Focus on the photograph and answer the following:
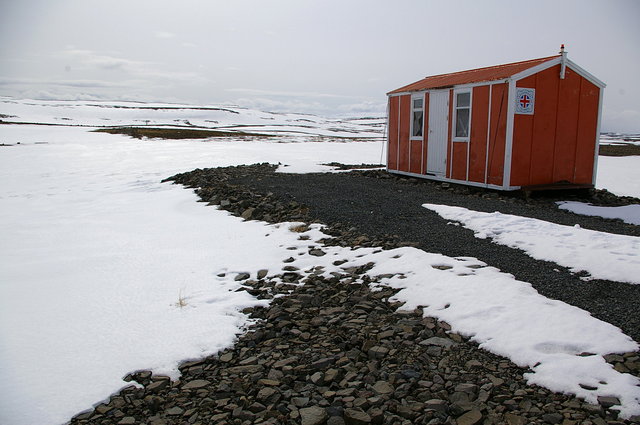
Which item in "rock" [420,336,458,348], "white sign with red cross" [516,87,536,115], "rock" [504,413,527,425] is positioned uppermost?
"white sign with red cross" [516,87,536,115]

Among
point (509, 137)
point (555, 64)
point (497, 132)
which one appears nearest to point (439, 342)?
point (509, 137)

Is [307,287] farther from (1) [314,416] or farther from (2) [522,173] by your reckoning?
(2) [522,173]

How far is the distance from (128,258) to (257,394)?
489cm

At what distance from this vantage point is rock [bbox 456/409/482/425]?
10.8 ft

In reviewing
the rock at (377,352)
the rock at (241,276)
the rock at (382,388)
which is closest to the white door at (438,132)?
the rock at (241,276)

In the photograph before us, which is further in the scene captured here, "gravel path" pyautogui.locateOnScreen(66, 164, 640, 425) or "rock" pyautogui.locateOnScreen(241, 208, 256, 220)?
"rock" pyautogui.locateOnScreen(241, 208, 256, 220)

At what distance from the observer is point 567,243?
274 inches

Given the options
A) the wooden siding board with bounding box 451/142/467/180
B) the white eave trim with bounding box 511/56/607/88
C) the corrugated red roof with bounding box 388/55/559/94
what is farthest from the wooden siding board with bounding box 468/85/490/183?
the white eave trim with bounding box 511/56/607/88

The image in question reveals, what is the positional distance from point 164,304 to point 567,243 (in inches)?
221

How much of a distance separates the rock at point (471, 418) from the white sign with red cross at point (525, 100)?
10.4 m

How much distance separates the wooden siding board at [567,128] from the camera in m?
12.9

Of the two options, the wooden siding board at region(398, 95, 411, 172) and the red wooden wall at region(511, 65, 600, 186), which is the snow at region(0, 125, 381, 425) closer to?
the wooden siding board at region(398, 95, 411, 172)

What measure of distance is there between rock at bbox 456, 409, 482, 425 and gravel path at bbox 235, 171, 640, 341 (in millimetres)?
1913

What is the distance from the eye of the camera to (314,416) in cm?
348
